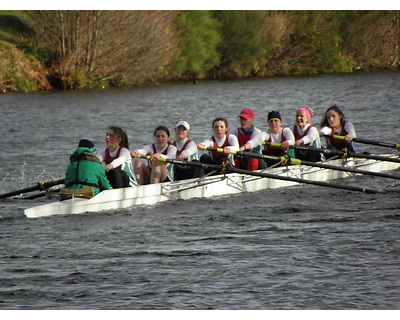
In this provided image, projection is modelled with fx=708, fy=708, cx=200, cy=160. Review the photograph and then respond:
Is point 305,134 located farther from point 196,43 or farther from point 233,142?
point 196,43

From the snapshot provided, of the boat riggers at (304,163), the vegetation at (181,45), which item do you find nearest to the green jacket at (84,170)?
the boat riggers at (304,163)

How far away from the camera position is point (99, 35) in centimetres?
3784

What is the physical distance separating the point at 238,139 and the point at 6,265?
5.70 metres

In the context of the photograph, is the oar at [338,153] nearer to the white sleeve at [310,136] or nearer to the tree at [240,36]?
the white sleeve at [310,136]

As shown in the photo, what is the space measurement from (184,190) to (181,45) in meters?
32.8

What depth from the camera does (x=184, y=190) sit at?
1209 centimetres

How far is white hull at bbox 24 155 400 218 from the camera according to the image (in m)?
10.6

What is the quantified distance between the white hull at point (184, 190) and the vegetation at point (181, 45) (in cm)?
2485

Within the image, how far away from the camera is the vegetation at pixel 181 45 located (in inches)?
1478

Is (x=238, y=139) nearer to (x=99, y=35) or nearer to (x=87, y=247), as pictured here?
(x=87, y=247)

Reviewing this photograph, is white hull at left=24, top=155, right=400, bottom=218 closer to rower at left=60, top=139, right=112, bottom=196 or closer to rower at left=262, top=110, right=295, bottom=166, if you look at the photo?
rower at left=60, top=139, right=112, bottom=196

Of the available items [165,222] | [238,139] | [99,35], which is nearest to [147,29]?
[99,35]

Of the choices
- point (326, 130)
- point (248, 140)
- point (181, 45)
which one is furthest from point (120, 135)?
point (181, 45)

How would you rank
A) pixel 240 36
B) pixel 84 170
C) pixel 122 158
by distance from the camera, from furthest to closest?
pixel 240 36
pixel 122 158
pixel 84 170
